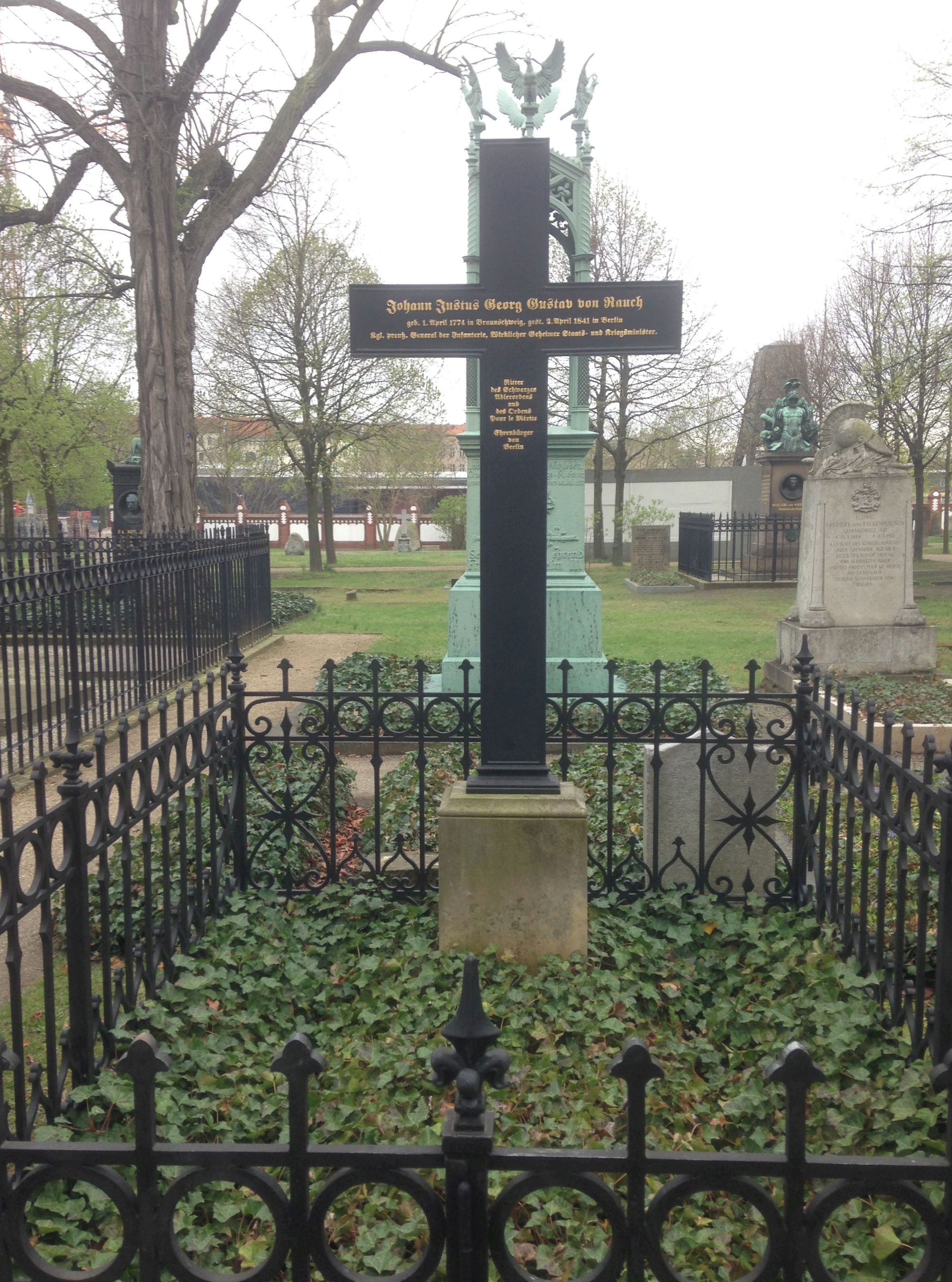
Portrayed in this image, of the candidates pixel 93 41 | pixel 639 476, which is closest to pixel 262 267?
pixel 93 41

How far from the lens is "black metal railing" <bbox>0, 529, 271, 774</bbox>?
8.12 metres

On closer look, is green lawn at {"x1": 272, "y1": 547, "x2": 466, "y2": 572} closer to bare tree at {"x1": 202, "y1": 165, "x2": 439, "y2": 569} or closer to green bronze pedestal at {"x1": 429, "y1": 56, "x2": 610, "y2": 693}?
bare tree at {"x1": 202, "y1": 165, "x2": 439, "y2": 569}

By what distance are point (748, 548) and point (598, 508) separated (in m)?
4.97

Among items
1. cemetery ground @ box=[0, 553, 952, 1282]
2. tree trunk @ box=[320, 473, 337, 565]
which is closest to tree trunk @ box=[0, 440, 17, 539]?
tree trunk @ box=[320, 473, 337, 565]

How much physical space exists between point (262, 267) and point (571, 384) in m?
20.3

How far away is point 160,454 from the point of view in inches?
586

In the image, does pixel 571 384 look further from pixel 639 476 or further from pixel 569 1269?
pixel 639 476

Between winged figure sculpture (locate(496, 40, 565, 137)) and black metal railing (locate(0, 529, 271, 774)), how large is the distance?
13.1ft

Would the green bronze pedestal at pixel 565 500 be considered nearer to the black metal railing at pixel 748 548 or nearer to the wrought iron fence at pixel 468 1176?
the wrought iron fence at pixel 468 1176

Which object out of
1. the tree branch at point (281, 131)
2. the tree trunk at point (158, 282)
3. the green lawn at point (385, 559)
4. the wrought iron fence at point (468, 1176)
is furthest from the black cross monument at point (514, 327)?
the green lawn at point (385, 559)

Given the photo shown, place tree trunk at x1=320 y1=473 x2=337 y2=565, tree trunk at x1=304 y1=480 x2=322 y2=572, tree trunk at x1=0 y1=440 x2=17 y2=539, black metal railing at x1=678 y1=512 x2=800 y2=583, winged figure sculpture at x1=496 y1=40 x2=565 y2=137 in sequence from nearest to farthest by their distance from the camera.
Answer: winged figure sculpture at x1=496 y1=40 x2=565 y2=137, black metal railing at x1=678 y1=512 x2=800 y2=583, tree trunk at x1=0 y1=440 x2=17 y2=539, tree trunk at x1=304 y1=480 x2=322 y2=572, tree trunk at x1=320 y1=473 x2=337 y2=565

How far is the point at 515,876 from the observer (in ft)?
13.7

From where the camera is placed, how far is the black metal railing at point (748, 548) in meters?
24.8

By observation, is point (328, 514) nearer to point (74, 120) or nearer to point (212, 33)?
point (212, 33)
